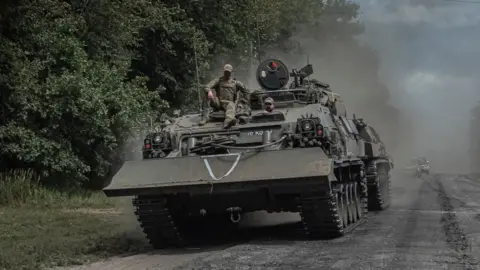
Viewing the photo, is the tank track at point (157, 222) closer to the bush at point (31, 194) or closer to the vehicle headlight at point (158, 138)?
the vehicle headlight at point (158, 138)

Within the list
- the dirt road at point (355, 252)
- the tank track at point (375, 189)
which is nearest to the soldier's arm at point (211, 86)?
the dirt road at point (355, 252)

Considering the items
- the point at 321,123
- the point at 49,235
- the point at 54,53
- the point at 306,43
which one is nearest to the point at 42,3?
the point at 54,53

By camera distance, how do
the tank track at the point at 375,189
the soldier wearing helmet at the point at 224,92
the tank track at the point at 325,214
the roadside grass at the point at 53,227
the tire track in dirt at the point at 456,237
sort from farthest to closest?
the tank track at the point at 375,189 < the soldier wearing helmet at the point at 224,92 < the tank track at the point at 325,214 < the roadside grass at the point at 53,227 < the tire track in dirt at the point at 456,237

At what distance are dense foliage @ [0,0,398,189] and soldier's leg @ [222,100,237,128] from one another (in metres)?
2.80

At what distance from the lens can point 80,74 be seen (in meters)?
16.8

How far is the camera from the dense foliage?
639 inches

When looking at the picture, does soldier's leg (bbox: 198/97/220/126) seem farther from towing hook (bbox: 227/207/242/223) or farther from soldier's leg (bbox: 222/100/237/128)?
towing hook (bbox: 227/207/242/223)

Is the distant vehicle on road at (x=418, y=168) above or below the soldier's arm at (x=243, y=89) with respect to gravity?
below

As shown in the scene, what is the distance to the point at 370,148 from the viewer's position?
1661 centimetres

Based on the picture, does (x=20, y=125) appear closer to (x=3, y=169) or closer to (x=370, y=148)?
(x=3, y=169)

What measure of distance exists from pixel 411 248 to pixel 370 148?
284 inches

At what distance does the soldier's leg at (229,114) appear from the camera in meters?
11.4

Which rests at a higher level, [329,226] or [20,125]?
[20,125]

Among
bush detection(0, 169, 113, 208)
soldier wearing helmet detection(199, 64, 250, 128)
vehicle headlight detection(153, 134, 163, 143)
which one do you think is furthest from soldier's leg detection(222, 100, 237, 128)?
bush detection(0, 169, 113, 208)
